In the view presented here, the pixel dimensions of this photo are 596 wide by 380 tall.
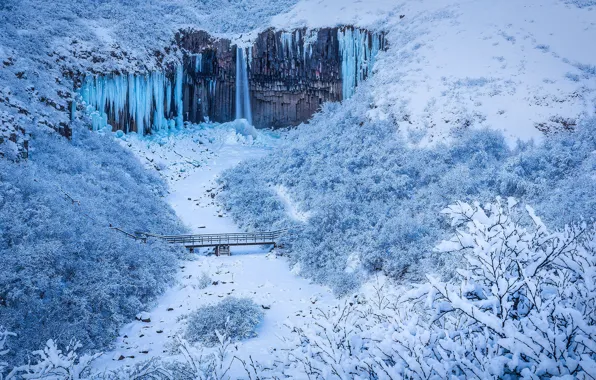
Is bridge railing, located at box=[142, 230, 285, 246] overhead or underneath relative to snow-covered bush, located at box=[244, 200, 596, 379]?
underneath

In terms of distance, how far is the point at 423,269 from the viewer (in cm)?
1135

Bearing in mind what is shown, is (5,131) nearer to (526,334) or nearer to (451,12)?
(526,334)

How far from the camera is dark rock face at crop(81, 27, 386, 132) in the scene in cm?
2573

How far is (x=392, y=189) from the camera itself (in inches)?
625

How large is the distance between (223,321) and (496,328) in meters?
8.08

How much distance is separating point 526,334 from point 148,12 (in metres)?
32.7

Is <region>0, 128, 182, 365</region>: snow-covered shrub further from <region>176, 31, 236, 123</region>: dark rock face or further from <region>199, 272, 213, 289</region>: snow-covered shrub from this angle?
<region>176, 31, 236, 123</region>: dark rock face

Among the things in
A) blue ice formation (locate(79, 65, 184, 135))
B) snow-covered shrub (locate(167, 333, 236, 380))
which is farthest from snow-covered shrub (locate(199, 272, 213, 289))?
blue ice formation (locate(79, 65, 184, 135))

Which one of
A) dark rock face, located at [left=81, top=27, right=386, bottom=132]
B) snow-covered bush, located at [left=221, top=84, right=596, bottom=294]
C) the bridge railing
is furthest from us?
dark rock face, located at [left=81, top=27, right=386, bottom=132]

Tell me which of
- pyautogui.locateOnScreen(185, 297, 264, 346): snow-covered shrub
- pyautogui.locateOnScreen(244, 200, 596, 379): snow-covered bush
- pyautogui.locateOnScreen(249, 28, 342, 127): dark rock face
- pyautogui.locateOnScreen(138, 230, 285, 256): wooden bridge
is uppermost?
pyautogui.locateOnScreen(249, 28, 342, 127): dark rock face

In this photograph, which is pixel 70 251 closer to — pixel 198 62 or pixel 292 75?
pixel 198 62

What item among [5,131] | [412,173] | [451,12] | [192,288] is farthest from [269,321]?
[451,12]

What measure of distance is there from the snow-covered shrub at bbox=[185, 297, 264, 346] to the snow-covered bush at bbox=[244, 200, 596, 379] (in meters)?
5.94

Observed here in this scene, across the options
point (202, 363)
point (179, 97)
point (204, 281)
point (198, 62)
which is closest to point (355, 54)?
point (198, 62)
